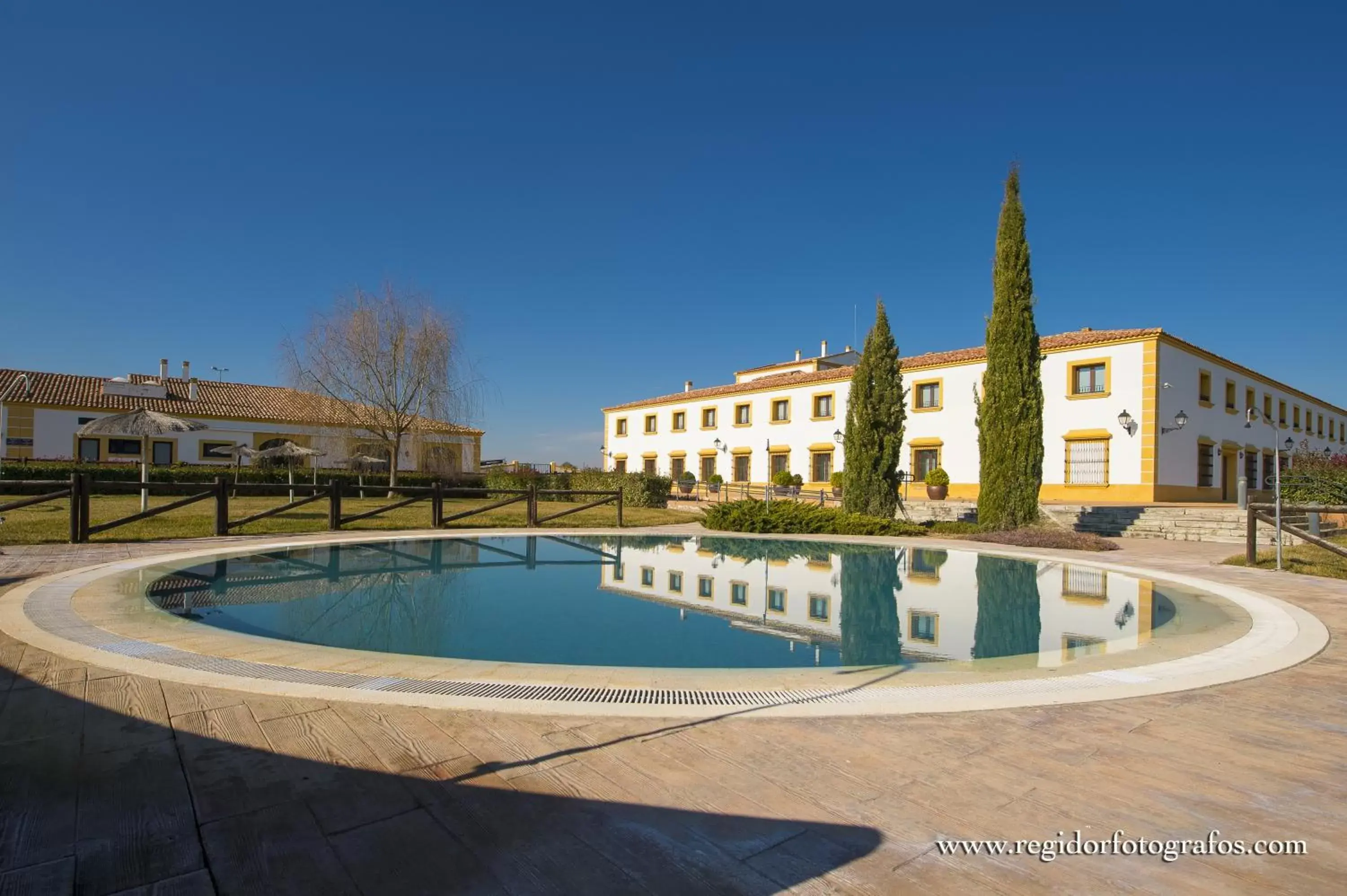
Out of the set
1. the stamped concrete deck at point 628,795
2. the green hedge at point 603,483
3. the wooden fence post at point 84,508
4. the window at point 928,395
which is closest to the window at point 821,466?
the window at point 928,395

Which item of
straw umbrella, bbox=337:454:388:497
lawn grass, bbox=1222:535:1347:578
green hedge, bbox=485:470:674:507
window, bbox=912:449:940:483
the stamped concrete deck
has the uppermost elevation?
window, bbox=912:449:940:483

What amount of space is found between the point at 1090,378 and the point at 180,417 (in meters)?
41.4

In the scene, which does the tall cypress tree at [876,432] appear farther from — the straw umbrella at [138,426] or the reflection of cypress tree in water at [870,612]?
the straw umbrella at [138,426]

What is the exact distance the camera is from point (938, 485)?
995 inches

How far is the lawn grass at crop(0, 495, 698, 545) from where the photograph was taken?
12.2 meters

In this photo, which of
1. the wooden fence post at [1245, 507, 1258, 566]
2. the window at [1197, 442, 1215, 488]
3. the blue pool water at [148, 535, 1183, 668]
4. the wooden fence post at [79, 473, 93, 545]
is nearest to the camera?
the blue pool water at [148, 535, 1183, 668]

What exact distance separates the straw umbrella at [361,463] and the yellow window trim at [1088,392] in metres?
24.1

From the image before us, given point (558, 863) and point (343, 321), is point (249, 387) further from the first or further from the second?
point (558, 863)

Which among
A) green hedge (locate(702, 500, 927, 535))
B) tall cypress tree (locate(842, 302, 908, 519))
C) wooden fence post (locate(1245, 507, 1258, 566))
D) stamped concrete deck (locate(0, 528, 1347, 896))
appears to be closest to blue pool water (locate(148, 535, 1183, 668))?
stamped concrete deck (locate(0, 528, 1347, 896))

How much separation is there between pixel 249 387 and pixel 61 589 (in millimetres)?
41478

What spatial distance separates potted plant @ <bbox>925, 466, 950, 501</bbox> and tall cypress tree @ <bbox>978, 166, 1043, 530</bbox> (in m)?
8.35

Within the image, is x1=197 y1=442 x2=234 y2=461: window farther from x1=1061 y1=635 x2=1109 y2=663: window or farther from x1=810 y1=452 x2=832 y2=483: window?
x1=1061 y1=635 x2=1109 y2=663: window

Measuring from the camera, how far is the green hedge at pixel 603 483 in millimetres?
25172

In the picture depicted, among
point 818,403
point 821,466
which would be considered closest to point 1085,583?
point 821,466
